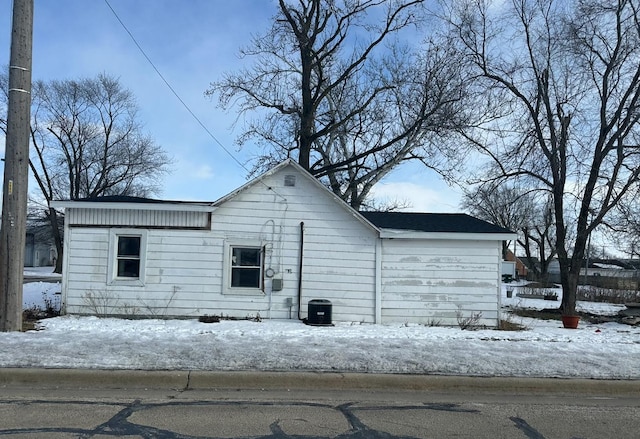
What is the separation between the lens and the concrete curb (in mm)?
7156

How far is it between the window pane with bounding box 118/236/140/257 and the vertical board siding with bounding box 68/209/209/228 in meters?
0.35

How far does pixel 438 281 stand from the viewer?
47.4 ft

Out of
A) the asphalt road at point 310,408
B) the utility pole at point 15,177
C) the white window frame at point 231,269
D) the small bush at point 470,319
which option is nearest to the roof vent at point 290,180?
the white window frame at point 231,269

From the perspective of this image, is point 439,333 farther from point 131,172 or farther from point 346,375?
point 131,172

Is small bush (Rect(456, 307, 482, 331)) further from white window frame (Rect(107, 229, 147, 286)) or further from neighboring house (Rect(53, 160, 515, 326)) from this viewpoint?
white window frame (Rect(107, 229, 147, 286))

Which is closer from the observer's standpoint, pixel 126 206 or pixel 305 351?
pixel 305 351

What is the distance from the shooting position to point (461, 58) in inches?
895

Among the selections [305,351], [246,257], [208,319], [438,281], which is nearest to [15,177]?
[208,319]

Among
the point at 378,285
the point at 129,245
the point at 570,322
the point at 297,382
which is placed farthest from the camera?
the point at 570,322

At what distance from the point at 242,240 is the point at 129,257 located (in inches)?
112

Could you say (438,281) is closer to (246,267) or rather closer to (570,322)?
(570,322)

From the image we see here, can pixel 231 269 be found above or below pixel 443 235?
below

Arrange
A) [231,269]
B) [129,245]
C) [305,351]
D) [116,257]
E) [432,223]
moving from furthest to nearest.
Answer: [432,223] < [231,269] < [129,245] < [116,257] < [305,351]

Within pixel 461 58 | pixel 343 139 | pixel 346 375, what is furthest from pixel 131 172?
pixel 346 375
